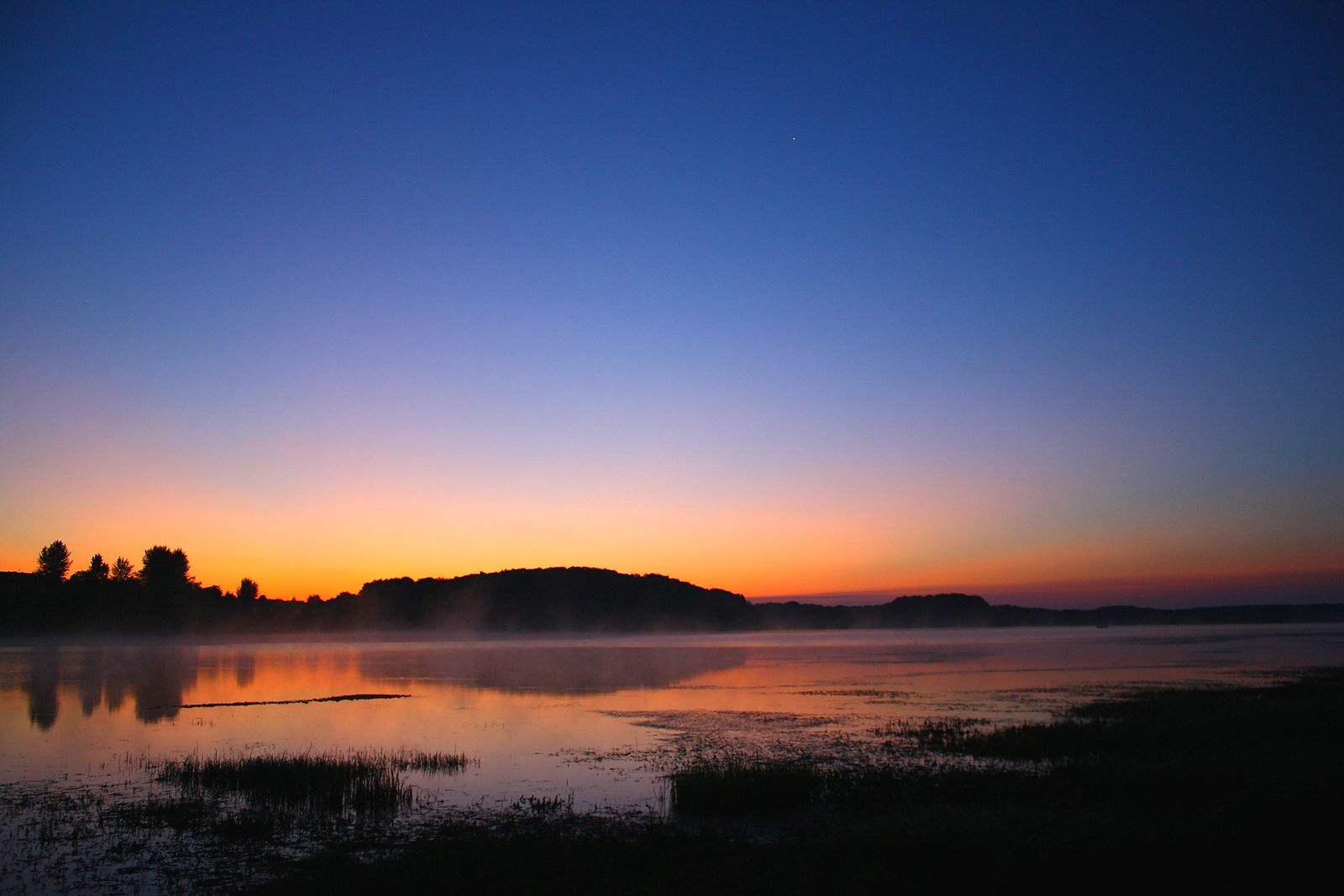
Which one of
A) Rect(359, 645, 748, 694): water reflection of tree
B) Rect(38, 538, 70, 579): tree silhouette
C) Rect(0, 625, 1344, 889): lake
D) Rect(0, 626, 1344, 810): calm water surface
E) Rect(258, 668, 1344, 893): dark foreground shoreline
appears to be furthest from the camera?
Rect(38, 538, 70, 579): tree silhouette

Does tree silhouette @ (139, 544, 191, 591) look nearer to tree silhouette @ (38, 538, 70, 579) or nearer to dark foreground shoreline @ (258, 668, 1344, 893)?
tree silhouette @ (38, 538, 70, 579)

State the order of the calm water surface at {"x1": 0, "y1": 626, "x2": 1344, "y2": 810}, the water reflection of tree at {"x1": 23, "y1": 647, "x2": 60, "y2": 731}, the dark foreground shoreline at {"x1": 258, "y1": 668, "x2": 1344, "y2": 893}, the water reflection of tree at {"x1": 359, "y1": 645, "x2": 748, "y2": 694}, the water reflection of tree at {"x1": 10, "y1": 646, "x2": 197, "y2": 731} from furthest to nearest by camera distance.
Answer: the water reflection of tree at {"x1": 359, "y1": 645, "x2": 748, "y2": 694} < the water reflection of tree at {"x1": 10, "y1": 646, "x2": 197, "y2": 731} < the water reflection of tree at {"x1": 23, "y1": 647, "x2": 60, "y2": 731} < the calm water surface at {"x1": 0, "y1": 626, "x2": 1344, "y2": 810} < the dark foreground shoreline at {"x1": 258, "y1": 668, "x2": 1344, "y2": 893}

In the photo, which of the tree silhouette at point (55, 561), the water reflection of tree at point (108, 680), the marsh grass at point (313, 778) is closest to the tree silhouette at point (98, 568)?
the tree silhouette at point (55, 561)

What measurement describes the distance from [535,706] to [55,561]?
13365 cm

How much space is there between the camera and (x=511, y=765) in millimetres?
22000

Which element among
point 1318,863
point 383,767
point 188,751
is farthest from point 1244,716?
point 188,751

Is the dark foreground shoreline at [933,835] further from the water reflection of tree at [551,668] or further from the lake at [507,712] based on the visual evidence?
the water reflection of tree at [551,668]

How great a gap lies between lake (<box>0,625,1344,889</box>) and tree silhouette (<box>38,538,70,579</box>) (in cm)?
7500

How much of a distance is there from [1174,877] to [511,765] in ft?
51.2

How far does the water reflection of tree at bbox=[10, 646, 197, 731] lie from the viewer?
35.0 meters

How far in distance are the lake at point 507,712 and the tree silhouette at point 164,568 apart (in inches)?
3133

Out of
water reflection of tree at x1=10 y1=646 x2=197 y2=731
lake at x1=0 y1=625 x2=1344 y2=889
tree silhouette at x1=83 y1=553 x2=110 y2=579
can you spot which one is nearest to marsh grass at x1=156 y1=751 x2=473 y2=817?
lake at x1=0 y1=625 x2=1344 y2=889

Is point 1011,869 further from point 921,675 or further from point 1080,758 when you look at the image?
point 921,675

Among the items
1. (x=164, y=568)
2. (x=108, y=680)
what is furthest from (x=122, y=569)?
(x=108, y=680)
